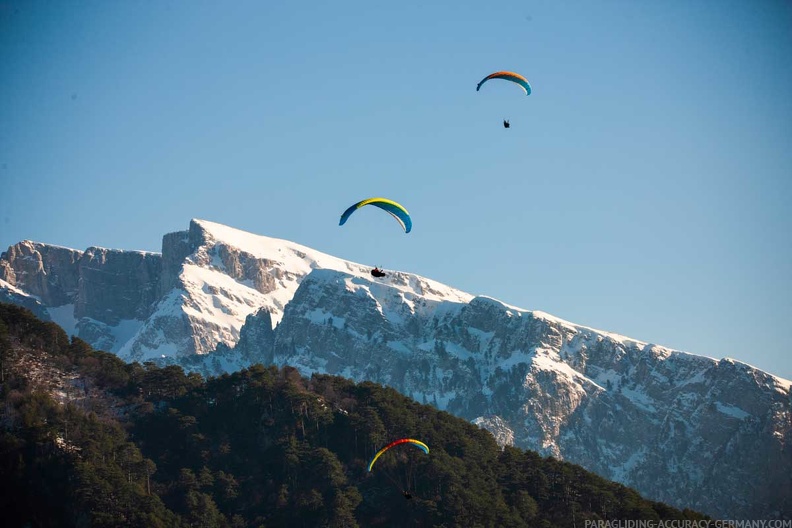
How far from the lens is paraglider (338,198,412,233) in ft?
359

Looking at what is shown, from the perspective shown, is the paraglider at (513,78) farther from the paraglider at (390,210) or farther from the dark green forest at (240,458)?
the dark green forest at (240,458)

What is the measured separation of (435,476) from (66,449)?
46.9 m

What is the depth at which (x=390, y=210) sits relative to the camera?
111 metres

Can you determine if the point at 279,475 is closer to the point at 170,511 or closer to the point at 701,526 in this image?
the point at 170,511

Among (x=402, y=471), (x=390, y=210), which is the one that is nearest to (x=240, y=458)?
(x=402, y=471)

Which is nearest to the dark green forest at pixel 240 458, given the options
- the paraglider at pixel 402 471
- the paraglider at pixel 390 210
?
the paraglider at pixel 402 471

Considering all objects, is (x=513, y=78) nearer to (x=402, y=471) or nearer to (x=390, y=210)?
(x=390, y=210)

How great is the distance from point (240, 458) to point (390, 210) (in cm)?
5575

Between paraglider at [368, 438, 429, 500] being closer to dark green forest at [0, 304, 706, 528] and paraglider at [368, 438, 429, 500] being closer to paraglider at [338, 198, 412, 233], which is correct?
dark green forest at [0, 304, 706, 528]

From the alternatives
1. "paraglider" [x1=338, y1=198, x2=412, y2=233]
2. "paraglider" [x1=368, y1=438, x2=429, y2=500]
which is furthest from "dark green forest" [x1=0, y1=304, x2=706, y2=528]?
"paraglider" [x1=338, y1=198, x2=412, y2=233]

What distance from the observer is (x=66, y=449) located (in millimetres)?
139250

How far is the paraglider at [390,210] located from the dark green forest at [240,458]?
40.6m

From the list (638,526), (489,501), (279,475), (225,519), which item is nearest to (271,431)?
(279,475)

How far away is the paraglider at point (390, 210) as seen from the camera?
109 m
